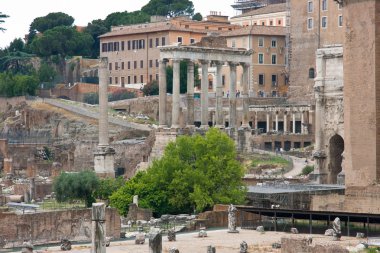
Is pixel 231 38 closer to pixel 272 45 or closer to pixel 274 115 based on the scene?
pixel 272 45

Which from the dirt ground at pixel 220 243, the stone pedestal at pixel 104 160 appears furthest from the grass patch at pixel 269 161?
the dirt ground at pixel 220 243

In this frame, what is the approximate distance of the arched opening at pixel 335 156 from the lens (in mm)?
69750

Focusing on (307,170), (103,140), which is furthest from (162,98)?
(307,170)

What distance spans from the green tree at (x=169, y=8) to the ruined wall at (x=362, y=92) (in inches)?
3898

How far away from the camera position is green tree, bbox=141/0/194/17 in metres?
150

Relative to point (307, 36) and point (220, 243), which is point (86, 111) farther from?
point (220, 243)

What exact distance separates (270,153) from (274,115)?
19070 millimetres

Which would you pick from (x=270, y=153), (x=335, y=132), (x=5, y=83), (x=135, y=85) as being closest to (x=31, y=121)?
(x=5, y=83)

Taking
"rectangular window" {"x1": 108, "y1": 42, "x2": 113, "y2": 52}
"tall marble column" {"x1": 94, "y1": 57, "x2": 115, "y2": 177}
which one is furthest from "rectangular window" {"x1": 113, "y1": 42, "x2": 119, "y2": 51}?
"tall marble column" {"x1": 94, "y1": 57, "x2": 115, "y2": 177}

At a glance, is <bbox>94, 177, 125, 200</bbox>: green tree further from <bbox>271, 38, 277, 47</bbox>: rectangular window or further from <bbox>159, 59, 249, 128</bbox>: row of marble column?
<bbox>271, 38, 277, 47</bbox>: rectangular window

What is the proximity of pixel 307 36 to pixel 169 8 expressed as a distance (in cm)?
3703

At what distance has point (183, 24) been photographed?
129000 mm

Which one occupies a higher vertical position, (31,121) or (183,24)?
(183,24)

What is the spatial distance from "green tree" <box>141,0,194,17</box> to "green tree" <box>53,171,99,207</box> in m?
80.6
